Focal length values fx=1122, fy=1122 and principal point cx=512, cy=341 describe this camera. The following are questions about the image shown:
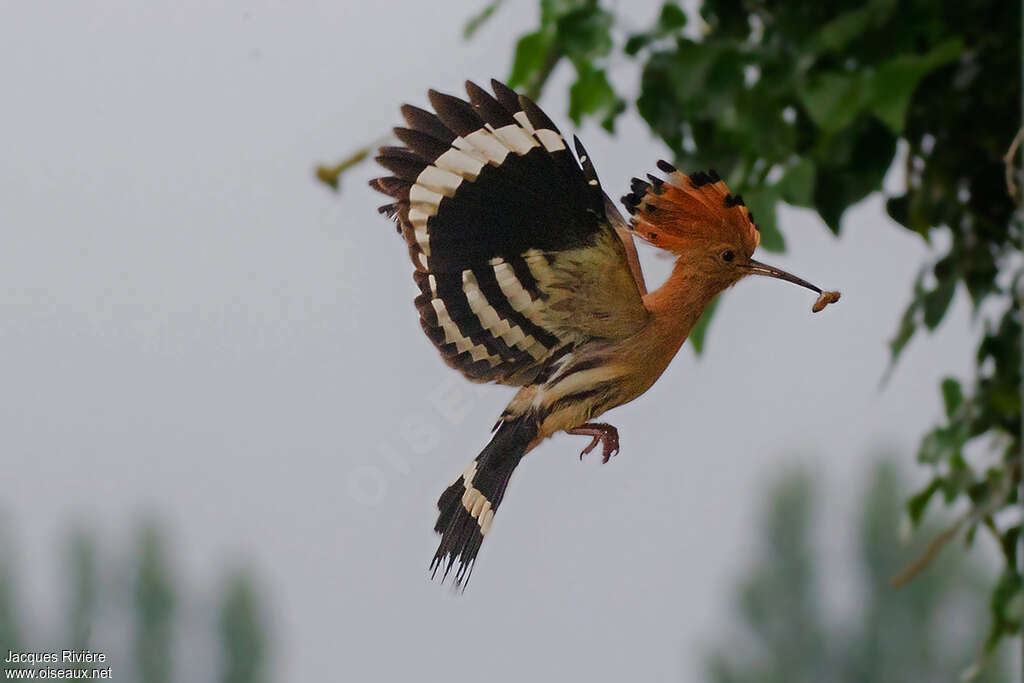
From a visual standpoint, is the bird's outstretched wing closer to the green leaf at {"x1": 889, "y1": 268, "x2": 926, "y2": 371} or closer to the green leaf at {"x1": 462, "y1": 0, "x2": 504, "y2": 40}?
the green leaf at {"x1": 462, "y1": 0, "x2": 504, "y2": 40}

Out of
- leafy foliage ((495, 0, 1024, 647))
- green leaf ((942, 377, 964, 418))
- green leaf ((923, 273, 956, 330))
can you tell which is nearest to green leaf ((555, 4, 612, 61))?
leafy foliage ((495, 0, 1024, 647))

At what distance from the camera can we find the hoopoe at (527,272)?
0.38 feet

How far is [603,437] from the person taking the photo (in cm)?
13

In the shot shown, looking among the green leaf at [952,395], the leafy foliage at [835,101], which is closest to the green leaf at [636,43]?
the leafy foliage at [835,101]

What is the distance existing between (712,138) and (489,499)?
Result: 10cm

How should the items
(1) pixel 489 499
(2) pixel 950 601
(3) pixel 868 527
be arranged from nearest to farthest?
1. (1) pixel 489 499
2. (3) pixel 868 527
3. (2) pixel 950 601

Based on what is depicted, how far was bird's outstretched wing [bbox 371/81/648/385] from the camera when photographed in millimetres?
116

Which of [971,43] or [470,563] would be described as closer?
[470,563]

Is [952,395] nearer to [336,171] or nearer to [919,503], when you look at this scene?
[919,503]

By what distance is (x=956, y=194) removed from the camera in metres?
0.27

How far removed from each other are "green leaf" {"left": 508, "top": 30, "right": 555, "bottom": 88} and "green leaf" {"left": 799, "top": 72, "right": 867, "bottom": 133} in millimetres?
44

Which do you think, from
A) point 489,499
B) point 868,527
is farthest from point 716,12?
point 868,527

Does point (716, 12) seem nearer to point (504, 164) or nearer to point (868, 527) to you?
point (504, 164)

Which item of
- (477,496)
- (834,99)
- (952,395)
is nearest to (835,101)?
(834,99)
